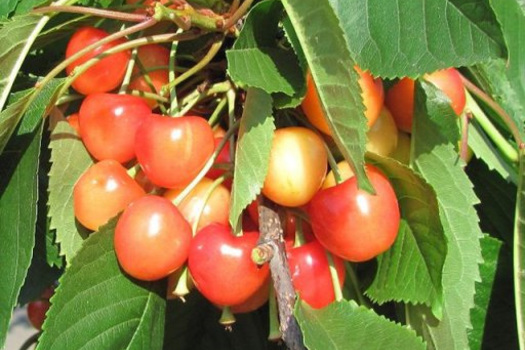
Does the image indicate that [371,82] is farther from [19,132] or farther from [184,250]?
[19,132]

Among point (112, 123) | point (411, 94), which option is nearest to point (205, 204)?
point (112, 123)

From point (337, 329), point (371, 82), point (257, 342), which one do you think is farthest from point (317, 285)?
point (257, 342)

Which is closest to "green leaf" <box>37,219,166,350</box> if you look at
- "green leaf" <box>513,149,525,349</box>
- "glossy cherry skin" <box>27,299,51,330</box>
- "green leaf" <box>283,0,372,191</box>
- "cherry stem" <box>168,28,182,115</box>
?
"cherry stem" <box>168,28,182,115</box>

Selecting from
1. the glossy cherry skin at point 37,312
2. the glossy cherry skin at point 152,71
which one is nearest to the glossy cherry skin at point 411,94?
the glossy cherry skin at point 152,71

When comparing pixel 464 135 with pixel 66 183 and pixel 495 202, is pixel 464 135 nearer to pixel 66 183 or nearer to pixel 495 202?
pixel 495 202

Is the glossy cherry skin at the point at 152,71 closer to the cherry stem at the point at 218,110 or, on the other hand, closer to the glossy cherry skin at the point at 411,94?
the cherry stem at the point at 218,110
